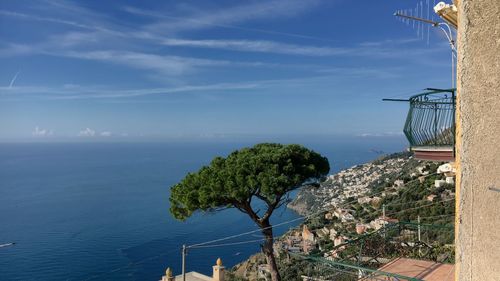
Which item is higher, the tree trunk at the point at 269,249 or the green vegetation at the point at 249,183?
the green vegetation at the point at 249,183

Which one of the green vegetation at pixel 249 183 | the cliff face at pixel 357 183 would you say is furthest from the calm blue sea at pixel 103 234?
the green vegetation at pixel 249 183

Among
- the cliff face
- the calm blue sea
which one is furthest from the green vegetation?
the cliff face

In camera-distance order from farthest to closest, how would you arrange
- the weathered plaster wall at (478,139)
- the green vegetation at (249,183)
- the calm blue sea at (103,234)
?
the calm blue sea at (103,234) < the green vegetation at (249,183) < the weathered plaster wall at (478,139)

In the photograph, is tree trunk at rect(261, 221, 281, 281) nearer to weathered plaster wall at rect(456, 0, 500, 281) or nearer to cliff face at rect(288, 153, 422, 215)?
weathered plaster wall at rect(456, 0, 500, 281)

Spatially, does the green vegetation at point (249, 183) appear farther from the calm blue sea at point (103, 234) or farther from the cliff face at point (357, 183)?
the cliff face at point (357, 183)

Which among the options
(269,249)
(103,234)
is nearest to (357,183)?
(103,234)

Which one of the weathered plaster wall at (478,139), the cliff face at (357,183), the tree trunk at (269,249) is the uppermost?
the weathered plaster wall at (478,139)
